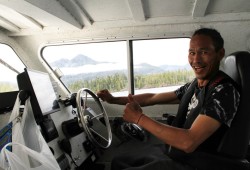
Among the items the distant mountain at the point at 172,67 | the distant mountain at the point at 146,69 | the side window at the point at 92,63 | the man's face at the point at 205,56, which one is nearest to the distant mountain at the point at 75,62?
the side window at the point at 92,63

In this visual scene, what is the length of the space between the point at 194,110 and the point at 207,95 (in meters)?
0.14

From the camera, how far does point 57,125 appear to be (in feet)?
6.22

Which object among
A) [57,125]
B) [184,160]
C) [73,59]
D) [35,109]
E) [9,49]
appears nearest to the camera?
[184,160]

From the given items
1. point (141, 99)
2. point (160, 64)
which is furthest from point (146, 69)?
point (141, 99)

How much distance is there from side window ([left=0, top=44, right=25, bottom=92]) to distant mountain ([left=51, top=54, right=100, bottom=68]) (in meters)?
0.50

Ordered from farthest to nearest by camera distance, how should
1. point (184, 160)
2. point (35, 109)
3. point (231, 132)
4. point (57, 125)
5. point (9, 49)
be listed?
1. point (9, 49)
2. point (57, 125)
3. point (35, 109)
4. point (184, 160)
5. point (231, 132)

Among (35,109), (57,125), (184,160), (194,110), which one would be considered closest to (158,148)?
(184,160)

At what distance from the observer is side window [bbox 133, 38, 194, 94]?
2.77 metres

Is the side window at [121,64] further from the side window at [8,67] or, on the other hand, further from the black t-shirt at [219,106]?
the black t-shirt at [219,106]

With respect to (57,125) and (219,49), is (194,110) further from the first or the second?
(57,125)

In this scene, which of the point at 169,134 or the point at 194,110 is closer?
the point at 169,134

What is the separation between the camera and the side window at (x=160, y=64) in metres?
2.77

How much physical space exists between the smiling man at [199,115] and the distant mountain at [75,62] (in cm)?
174

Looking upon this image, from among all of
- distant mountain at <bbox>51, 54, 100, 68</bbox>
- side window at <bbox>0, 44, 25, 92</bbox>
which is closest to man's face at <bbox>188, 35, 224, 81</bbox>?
distant mountain at <bbox>51, 54, 100, 68</bbox>
